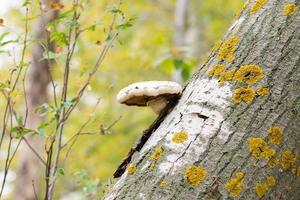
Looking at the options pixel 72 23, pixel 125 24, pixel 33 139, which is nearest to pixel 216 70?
pixel 125 24

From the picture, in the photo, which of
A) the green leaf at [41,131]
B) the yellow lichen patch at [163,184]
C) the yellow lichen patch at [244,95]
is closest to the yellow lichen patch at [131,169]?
the yellow lichen patch at [163,184]

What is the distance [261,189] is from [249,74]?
0.33 metres

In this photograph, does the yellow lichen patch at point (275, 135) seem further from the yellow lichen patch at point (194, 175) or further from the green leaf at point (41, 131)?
the green leaf at point (41, 131)

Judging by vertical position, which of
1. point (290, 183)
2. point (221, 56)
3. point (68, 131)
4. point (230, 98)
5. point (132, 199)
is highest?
point (68, 131)

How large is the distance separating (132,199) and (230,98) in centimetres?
39

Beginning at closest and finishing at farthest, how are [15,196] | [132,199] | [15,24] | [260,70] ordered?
[132,199] < [260,70] < [15,196] < [15,24]

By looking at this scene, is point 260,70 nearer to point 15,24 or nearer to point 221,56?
point 221,56

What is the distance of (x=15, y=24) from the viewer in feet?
32.8

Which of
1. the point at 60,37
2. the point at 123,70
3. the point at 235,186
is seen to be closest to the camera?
the point at 235,186

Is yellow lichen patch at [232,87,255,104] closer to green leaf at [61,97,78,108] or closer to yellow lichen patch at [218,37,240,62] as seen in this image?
yellow lichen patch at [218,37,240,62]

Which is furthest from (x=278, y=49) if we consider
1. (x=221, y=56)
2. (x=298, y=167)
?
(x=298, y=167)

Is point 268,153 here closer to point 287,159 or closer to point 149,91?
point 287,159

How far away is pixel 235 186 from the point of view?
128cm

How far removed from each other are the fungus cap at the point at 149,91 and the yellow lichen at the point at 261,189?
404 mm
